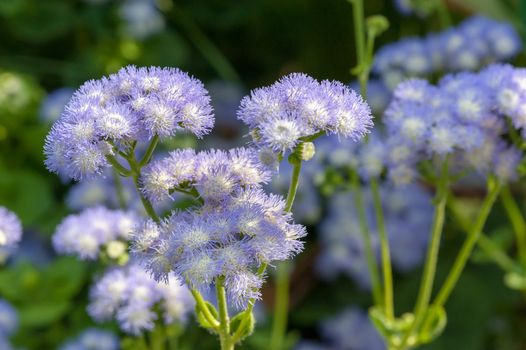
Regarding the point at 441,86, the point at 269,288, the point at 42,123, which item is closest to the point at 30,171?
the point at 42,123

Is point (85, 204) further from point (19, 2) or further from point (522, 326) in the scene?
point (522, 326)

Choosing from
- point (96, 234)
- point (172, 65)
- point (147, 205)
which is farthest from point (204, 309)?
point (172, 65)

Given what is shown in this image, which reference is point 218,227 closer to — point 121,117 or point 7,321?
point 121,117

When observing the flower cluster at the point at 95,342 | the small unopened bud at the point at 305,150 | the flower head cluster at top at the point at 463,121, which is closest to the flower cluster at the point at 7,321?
the flower cluster at the point at 95,342

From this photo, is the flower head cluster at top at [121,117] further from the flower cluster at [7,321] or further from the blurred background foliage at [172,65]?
the blurred background foliage at [172,65]

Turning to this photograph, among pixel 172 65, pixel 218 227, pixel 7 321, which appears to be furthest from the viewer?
pixel 172 65
